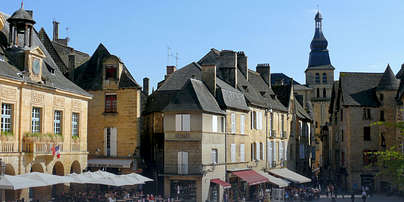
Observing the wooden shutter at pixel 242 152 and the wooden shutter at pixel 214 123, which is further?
the wooden shutter at pixel 242 152

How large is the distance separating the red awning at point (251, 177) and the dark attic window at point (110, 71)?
10.2m

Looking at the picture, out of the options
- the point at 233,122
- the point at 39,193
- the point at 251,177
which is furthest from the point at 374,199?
the point at 39,193

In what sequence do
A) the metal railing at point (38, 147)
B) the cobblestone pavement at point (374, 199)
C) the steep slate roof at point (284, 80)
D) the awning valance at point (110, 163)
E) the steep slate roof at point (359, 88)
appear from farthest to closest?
the steep slate roof at point (284, 80) < the steep slate roof at point (359, 88) < the cobblestone pavement at point (374, 199) < the awning valance at point (110, 163) < the metal railing at point (38, 147)

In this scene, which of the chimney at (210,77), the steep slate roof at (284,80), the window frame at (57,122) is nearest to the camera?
the window frame at (57,122)

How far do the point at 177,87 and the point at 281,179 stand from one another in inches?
412

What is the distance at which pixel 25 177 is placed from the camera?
22812mm

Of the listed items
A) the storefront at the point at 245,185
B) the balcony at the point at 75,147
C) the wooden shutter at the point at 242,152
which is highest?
the balcony at the point at 75,147

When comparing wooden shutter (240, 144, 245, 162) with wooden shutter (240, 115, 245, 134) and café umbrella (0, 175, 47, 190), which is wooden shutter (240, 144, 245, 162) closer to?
wooden shutter (240, 115, 245, 134)

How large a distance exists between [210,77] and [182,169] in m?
6.80

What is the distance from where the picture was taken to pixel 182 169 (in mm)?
32531

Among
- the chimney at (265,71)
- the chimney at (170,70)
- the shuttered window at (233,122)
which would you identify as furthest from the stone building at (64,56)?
the chimney at (265,71)

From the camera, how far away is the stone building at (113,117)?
3447cm

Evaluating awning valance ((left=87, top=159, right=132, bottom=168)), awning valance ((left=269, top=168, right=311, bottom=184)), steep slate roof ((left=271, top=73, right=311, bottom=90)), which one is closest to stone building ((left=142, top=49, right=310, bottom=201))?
awning valance ((left=269, top=168, right=311, bottom=184))

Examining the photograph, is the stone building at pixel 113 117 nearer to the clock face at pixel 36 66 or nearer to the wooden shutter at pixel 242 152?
the wooden shutter at pixel 242 152
